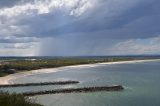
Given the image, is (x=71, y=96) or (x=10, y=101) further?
(x=71, y=96)

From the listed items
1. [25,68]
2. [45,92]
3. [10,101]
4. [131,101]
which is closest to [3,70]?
[25,68]

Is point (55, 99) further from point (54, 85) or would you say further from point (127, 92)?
point (54, 85)

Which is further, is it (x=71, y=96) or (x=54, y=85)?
(x=54, y=85)

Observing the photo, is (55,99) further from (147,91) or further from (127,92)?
(147,91)

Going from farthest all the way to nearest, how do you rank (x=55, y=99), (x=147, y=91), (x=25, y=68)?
1. (x=25, y=68)
2. (x=147, y=91)
3. (x=55, y=99)

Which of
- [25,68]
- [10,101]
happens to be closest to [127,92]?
[10,101]

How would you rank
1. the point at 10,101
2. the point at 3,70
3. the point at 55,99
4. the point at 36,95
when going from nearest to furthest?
the point at 10,101 → the point at 55,99 → the point at 36,95 → the point at 3,70

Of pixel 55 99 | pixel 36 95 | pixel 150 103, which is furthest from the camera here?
pixel 36 95

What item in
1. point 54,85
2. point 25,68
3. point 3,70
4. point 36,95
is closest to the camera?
point 36,95
